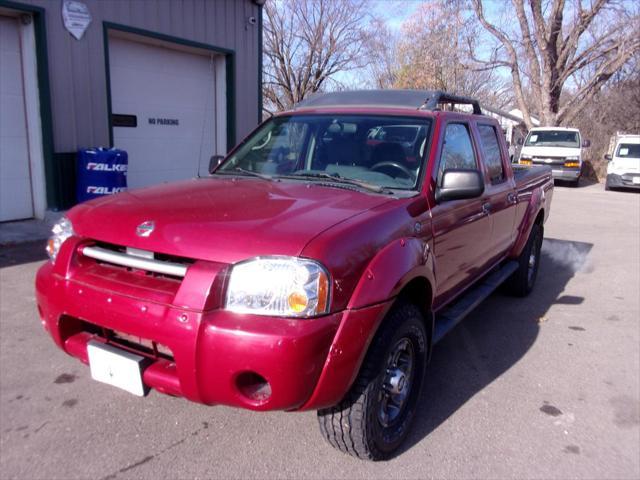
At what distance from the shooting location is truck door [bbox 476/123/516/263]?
4348 millimetres

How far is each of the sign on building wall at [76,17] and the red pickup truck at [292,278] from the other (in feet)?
20.2

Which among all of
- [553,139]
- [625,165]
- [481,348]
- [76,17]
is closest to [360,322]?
[481,348]

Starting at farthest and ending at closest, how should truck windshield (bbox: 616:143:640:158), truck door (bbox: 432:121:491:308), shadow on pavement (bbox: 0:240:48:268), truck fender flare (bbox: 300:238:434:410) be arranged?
truck windshield (bbox: 616:143:640:158) < shadow on pavement (bbox: 0:240:48:268) < truck door (bbox: 432:121:491:308) < truck fender flare (bbox: 300:238:434:410)

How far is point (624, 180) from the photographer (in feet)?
58.6

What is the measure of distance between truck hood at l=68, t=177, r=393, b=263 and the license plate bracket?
1.63ft

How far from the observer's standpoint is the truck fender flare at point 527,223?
17.4ft

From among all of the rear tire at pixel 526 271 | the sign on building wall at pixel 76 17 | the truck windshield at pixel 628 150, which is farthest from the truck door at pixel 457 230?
the truck windshield at pixel 628 150

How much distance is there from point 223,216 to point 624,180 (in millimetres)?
18574

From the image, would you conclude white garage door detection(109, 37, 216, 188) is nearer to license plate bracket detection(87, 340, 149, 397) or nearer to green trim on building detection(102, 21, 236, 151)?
green trim on building detection(102, 21, 236, 151)

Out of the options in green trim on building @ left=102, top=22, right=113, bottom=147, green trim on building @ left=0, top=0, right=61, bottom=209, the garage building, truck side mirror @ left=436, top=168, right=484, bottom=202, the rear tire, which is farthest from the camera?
green trim on building @ left=102, top=22, right=113, bottom=147

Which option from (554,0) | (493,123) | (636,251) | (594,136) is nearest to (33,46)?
(493,123)

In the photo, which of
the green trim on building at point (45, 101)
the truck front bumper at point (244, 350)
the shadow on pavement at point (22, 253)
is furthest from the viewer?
the green trim on building at point (45, 101)

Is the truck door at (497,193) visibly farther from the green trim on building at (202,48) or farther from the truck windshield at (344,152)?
the green trim on building at (202,48)

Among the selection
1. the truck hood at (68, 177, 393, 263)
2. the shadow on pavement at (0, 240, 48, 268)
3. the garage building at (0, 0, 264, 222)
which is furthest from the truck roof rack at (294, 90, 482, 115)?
the garage building at (0, 0, 264, 222)
